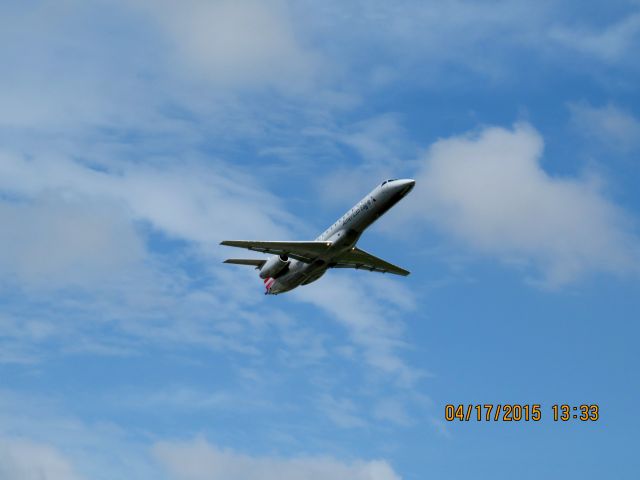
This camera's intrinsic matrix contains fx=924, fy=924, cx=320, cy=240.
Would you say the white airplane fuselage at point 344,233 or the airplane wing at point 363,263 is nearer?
the white airplane fuselage at point 344,233

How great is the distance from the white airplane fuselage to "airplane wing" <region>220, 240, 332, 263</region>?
83 centimetres

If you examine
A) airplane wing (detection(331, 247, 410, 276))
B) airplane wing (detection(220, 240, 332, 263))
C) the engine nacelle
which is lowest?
airplane wing (detection(220, 240, 332, 263))

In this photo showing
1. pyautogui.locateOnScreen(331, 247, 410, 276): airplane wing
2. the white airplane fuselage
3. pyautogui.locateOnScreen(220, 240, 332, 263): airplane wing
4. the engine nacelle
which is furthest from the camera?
pyautogui.locateOnScreen(331, 247, 410, 276): airplane wing

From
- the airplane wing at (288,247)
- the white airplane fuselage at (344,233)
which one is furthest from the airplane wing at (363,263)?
the airplane wing at (288,247)

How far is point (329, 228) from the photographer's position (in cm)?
9000

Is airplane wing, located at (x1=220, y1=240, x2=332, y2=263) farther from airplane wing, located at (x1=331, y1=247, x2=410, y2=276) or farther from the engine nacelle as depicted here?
airplane wing, located at (x1=331, y1=247, x2=410, y2=276)

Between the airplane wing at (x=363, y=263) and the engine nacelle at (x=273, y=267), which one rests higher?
the airplane wing at (x=363, y=263)

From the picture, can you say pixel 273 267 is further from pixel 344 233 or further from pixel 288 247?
pixel 344 233

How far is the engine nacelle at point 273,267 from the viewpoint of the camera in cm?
9350

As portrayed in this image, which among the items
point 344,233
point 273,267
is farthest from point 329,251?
point 273,267

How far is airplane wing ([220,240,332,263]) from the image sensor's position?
87875 mm

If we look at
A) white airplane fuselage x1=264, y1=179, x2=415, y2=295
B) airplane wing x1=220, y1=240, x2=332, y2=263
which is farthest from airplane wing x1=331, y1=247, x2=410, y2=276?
airplane wing x1=220, y1=240, x2=332, y2=263

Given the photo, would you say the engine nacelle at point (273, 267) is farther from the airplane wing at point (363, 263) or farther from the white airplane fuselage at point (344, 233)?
the airplane wing at point (363, 263)

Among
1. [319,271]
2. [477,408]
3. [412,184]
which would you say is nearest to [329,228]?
[319,271]
